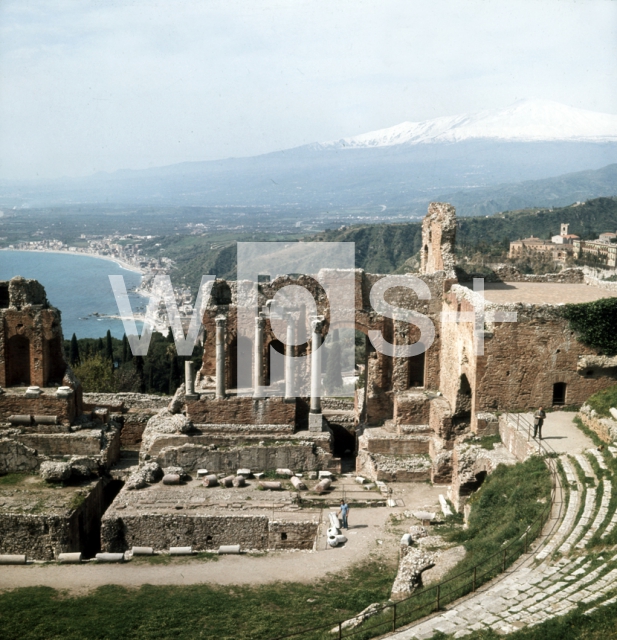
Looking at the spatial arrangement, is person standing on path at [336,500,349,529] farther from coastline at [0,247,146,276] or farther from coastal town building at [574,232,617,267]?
coastline at [0,247,146,276]

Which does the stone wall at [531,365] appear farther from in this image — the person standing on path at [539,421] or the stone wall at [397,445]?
the stone wall at [397,445]

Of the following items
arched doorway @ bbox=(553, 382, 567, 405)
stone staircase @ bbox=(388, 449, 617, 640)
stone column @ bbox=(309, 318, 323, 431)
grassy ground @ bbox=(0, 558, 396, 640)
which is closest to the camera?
stone staircase @ bbox=(388, 449, 617, 640)

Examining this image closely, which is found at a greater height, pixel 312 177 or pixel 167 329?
pixel 312 177

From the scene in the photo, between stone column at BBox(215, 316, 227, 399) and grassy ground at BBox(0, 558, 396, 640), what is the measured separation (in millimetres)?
9352

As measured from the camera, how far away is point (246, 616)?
16703 millimetres

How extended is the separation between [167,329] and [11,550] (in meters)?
37.6

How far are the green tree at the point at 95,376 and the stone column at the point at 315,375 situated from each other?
15.7 m

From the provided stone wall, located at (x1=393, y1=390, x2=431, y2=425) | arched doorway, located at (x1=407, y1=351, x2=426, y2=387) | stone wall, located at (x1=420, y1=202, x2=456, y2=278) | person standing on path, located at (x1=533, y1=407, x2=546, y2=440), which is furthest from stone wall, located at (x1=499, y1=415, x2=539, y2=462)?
stone wall, located at (x1=420, y1=202, x2=456, y2=278)

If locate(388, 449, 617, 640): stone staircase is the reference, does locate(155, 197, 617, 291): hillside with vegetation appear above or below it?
above

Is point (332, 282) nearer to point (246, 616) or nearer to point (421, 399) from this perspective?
point (421, 399)

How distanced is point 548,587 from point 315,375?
14.3 m

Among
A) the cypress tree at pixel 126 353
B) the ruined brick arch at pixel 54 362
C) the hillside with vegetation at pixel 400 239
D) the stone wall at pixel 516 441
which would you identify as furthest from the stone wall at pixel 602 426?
the hillside with vegetation at pixel 400 239

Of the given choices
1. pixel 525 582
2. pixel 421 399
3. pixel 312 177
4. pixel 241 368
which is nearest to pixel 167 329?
pixel 241 368

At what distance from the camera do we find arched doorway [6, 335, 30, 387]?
28328 mm
